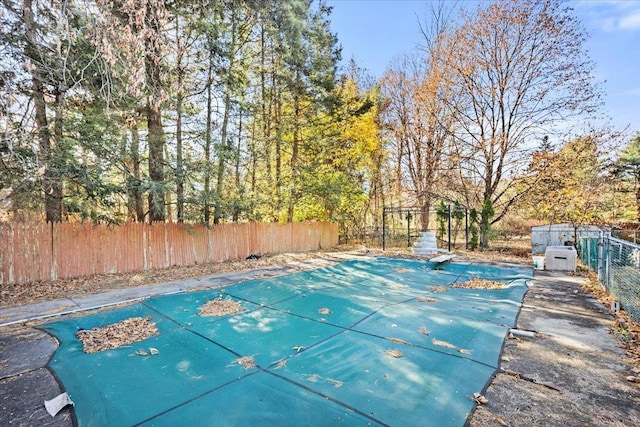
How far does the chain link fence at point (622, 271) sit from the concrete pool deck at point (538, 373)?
0.33 meters

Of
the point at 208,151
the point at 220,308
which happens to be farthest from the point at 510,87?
the point at 220,308

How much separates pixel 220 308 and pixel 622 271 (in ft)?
20.0

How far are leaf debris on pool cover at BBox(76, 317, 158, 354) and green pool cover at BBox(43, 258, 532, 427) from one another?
109 mm

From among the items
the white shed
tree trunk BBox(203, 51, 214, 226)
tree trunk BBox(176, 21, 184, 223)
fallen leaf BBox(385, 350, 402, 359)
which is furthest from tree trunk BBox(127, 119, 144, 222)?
the white shed

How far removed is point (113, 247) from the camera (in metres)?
7.34

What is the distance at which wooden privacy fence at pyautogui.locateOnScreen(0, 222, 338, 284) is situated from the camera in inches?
240

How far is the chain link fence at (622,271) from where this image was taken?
3.99 meters

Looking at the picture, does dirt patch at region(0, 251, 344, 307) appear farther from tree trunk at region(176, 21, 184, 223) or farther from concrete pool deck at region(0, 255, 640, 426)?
tree trunk at region(176, 21, 184, 223)

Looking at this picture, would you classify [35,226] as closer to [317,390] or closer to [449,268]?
[317,390]

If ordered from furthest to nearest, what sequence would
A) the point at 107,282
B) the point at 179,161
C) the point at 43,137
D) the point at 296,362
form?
the point at 179,161, the point at 107,282, the point at 43,137, the point at 296,362

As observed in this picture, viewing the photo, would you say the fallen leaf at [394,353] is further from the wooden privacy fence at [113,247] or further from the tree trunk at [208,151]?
the wooden privacy fence at [113,247]

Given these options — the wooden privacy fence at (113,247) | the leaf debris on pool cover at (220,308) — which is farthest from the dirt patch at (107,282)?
the leaf debris on pool cover at (220,308)

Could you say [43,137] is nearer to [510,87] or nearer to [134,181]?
[134,181]

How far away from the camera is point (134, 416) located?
208cm
